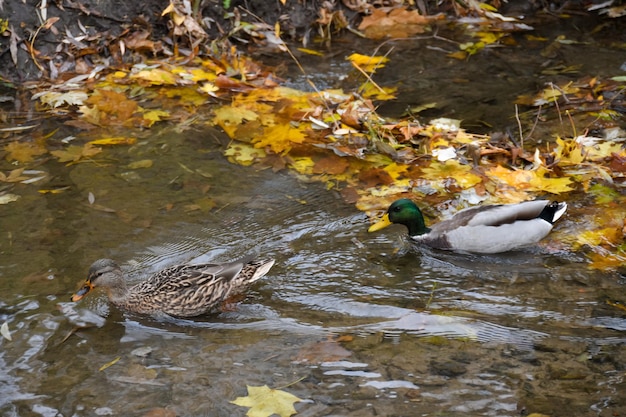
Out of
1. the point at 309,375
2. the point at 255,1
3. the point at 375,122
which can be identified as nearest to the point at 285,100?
the point at 375,122

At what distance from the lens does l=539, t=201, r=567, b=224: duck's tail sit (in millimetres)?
6043

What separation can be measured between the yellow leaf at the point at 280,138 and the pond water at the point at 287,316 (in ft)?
1.45

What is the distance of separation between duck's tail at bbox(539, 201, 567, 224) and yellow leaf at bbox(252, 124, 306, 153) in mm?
2318

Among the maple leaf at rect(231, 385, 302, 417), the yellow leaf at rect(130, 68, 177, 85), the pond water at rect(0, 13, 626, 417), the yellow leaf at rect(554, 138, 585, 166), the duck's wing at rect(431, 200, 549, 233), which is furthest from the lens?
the yellow leaf at rect(130, 68, 177, 85)

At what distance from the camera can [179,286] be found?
534 centimetres

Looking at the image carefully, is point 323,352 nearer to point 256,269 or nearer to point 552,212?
point 256,269

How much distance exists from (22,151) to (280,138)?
89.9 inches

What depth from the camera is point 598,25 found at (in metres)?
10.0

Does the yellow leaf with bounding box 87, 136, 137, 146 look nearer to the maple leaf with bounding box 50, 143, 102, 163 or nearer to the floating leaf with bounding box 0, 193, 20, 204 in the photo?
the maple leaf with bounding box 50, 143, 102, 163

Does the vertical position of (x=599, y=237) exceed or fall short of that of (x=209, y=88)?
it falls short

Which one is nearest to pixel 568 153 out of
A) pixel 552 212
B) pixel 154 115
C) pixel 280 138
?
pixel 552 212

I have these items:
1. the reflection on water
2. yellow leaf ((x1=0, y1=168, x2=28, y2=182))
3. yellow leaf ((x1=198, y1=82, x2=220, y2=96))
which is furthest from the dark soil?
the reflection on water

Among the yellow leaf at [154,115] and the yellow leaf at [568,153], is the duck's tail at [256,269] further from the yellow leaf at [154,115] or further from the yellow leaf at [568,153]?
the yellow leaf at [568,153]

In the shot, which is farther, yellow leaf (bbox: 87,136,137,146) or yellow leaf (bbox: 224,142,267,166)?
yellow leaf (bbox: 87,136,137,146)
